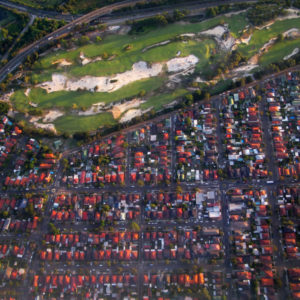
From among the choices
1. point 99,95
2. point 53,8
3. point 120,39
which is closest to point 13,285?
point 99,95

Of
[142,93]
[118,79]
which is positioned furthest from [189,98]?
[118,79]

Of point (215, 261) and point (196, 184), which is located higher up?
point (196, 184)

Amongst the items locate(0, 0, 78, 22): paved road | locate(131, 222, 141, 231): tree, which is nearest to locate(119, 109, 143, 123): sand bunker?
locate(131, 222, 141, 231): tree

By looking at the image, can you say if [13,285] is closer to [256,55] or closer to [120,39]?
[120,39]

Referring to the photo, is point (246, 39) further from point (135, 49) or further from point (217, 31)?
point (135, 49)

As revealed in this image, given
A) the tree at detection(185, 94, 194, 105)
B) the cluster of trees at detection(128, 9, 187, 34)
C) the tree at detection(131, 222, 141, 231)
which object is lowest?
the tree at detection(131, 222, 141, 231)

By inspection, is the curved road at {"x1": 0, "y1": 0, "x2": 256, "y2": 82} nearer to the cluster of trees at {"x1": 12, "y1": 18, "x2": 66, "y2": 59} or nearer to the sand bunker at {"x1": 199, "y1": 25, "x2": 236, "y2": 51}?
the cluster of trees at {"x1": 12, "y1": 18, "x2": 66, "y2": 59}

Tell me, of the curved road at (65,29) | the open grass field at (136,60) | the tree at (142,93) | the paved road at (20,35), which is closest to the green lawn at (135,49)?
the open grass field at (136,60)
